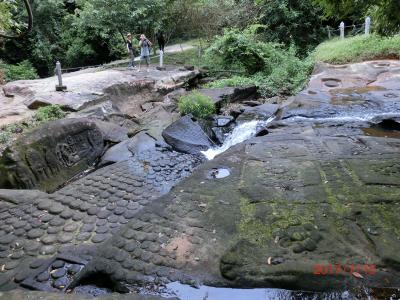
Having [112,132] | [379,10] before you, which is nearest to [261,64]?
[112,132]

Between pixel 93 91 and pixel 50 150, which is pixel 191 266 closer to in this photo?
pixel 50 150

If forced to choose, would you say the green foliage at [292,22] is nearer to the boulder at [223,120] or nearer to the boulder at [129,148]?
the boulder at [223,120]

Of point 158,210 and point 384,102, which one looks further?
point 384,102

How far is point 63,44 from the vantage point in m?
23.9

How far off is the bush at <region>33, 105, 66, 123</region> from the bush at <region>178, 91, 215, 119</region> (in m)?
3.62

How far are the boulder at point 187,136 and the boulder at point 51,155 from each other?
1.79 metres

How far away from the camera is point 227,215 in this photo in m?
4.08

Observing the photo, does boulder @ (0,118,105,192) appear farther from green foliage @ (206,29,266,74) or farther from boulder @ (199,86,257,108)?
green foliage @ (206,29,266,74)

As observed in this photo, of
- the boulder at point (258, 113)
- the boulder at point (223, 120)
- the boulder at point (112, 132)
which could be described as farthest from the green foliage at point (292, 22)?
the boulder at point (112, 132)

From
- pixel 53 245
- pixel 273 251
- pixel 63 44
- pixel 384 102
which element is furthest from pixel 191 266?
pixel 63 44

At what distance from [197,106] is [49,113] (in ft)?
14.4

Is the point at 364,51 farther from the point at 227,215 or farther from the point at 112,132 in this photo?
the point at 227,215

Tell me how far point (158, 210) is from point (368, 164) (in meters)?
3.11

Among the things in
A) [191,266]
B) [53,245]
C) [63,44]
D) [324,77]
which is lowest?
[53,245]
